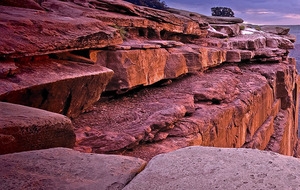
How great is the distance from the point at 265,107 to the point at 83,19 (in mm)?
8795

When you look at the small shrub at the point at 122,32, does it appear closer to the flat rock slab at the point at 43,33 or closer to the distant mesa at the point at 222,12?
A: the flat rock slab at the point at 43,33

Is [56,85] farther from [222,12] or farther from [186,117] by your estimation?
[222,12]

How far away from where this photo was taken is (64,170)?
2594mm

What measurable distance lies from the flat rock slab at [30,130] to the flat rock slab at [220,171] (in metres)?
1.11

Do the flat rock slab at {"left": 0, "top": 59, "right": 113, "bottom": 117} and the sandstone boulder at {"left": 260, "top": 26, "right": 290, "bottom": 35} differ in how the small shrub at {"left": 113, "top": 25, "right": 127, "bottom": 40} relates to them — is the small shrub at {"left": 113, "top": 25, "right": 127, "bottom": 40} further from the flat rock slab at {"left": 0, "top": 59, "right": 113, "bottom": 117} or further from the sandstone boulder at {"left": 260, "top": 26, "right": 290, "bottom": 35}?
the sandstone boulder at {"left": 260, "top": 26, "right": 290, "bottom": 35}

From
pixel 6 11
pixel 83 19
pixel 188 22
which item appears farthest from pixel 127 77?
pixel 188 22

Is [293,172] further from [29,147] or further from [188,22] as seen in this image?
[188,22]

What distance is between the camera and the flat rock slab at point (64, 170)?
234 cm

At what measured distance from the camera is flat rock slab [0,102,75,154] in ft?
9.11

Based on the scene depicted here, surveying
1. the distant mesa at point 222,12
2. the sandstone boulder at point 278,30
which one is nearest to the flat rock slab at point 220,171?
the sandstone boulder at point 278,30

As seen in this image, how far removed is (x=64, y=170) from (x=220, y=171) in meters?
1.32

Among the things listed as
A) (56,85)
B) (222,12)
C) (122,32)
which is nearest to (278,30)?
(222,12)

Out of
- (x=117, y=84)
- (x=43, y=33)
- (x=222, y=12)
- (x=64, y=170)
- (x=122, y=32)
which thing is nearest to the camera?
(x=64, y=170)

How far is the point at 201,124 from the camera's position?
640 cm
